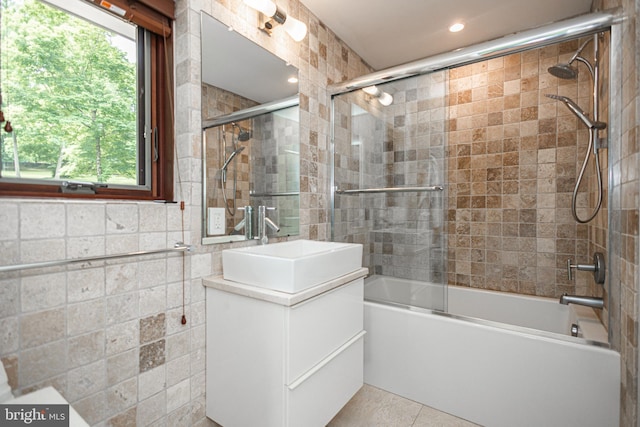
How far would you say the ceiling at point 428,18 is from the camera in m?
1.92

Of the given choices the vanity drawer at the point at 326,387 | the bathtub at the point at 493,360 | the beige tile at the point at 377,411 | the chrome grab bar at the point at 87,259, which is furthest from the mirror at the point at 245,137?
the beige tile at the point at 377,411

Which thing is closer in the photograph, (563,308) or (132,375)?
(132,375)

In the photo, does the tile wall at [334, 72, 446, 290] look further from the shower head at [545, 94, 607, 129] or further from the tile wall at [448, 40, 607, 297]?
the shower head at [545, 94, 607, 129]

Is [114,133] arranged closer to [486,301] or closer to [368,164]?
[368,164]

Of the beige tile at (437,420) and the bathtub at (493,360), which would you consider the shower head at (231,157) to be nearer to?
the bathtub at (493,360)

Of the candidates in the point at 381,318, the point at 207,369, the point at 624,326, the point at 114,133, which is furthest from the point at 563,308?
the point at 114,133

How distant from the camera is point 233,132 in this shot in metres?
1.54

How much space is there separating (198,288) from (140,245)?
0.33m

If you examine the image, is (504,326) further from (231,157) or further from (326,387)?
(231,157)

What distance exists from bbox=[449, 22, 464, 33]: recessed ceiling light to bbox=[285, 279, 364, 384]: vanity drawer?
1956 millimetres

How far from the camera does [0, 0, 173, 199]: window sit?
0.96 m

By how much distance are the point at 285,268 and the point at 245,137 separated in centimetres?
82

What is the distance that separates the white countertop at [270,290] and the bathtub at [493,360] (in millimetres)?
659

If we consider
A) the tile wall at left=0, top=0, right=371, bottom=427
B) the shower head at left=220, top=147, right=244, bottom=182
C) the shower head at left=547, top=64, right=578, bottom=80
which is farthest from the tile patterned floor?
the shower head at left=547, top=64, right=578, bottom=80
